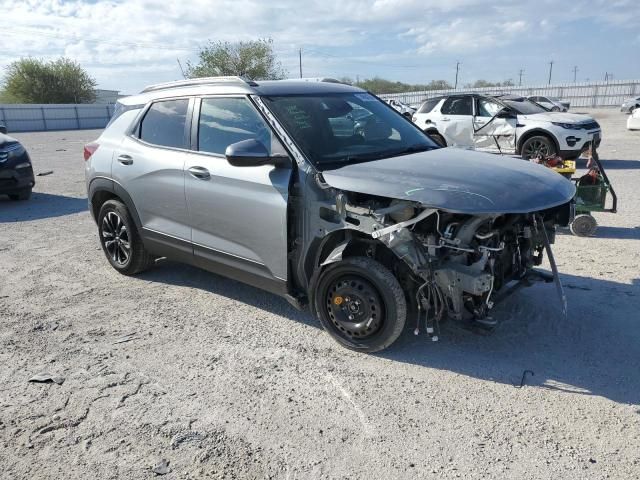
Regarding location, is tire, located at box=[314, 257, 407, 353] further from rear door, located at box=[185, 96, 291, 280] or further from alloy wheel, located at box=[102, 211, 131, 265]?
alloy wheel, located at box=[102, 211, 131, 265]

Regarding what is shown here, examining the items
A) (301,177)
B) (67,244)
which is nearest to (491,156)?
(301,177)

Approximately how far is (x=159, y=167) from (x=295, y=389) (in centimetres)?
248

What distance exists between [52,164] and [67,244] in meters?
11.3

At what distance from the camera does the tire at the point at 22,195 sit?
1033 centimetres

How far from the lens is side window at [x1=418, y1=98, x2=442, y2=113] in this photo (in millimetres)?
14207

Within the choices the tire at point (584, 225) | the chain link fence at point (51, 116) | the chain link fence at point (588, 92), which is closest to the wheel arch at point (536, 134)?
the tire at point (584, 225)

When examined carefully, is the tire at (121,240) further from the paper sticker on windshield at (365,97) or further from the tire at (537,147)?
the tire at (537,147)

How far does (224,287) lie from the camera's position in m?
5.36

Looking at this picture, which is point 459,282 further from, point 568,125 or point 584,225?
point 568,125

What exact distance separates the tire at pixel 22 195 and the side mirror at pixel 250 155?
27.0 ft

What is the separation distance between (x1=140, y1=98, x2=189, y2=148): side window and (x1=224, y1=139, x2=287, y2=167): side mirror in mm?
1074

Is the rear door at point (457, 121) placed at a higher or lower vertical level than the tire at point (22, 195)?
higher

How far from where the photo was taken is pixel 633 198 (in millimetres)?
8961

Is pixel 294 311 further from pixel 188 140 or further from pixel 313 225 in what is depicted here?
pixel 188 140
